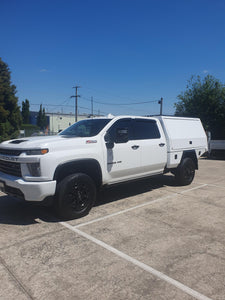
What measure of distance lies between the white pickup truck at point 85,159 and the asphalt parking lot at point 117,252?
0.58 metres

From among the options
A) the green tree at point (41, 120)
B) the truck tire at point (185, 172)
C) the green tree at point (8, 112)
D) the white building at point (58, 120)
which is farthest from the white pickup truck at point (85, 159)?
the white building at point (58, 120)

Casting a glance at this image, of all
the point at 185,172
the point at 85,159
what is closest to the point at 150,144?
the point at 185,172

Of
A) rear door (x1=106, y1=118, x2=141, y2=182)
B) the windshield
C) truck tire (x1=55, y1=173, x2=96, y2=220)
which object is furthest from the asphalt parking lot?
the windshield

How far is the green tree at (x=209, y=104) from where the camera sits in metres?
19.7

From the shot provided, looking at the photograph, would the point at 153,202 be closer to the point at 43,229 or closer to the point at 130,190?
the point at 130,190

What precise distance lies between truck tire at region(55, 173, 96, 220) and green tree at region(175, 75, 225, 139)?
1794 cm

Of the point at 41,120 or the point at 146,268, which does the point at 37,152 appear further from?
the point at 41,120

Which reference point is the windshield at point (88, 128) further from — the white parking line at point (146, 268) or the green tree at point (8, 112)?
the green tree at point (8, 112)

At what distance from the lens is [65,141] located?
14.1ft

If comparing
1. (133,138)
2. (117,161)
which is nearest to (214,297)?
(117,161)

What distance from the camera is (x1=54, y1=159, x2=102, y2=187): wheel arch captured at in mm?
4168

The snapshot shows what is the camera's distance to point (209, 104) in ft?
65.7

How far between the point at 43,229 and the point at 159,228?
195cm

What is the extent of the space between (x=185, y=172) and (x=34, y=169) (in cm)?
471
